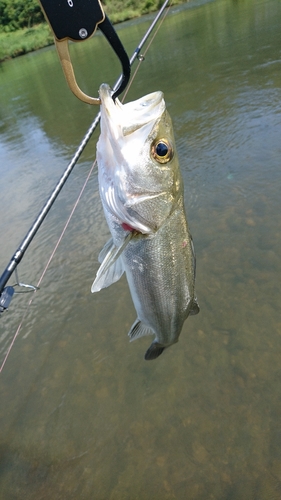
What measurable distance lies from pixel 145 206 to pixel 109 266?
30cm

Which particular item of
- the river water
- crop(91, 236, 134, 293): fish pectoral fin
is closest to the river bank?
the river water

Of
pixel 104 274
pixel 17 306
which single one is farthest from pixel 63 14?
pixel 17 306

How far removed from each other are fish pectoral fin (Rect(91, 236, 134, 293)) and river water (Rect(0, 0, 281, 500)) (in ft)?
5.94

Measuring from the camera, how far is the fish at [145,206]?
1.42m

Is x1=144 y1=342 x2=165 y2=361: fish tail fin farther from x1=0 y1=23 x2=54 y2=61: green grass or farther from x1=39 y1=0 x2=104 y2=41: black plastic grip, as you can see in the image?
x1=0 y1=23 x2=54 y2=61: green grass

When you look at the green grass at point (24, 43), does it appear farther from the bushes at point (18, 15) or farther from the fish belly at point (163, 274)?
the fish belly at point (163, 274)

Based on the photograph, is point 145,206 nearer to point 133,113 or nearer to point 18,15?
point 133,113

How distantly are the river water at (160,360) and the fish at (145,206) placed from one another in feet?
4.93

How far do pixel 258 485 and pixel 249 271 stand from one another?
1.96m

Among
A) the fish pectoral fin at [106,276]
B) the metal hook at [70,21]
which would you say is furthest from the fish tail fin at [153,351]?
the metal hook at [70,21]

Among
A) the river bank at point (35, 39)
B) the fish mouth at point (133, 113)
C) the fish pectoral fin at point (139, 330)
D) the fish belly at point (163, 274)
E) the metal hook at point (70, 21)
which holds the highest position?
the metal hook at point (70, 21)

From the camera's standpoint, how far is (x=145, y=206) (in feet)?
4.94

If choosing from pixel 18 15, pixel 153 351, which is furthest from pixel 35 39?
pixel 153 351

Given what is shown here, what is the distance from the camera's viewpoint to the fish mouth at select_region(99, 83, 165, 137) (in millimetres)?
1389
